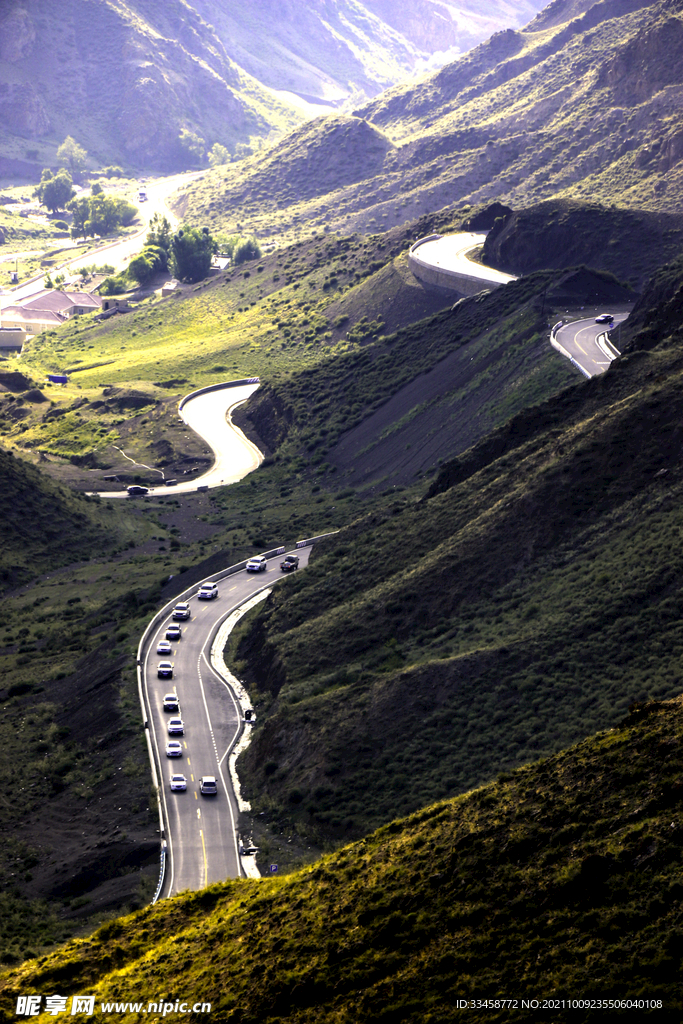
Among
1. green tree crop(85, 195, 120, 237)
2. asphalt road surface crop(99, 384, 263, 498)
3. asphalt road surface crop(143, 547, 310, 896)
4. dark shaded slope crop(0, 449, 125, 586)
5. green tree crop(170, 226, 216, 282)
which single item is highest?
green tree crop(85, 195, 120, 237)

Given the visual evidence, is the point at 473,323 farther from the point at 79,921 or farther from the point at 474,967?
the point at 474,967

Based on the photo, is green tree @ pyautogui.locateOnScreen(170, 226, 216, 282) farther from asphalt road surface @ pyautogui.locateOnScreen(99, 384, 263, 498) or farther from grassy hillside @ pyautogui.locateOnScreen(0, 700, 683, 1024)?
grassy hillside @ pyautogui.locateOnScreen(0, 700, 683, 1024)

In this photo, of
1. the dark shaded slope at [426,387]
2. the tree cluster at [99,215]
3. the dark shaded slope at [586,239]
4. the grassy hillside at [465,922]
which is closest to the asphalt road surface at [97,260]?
the tree cluster at [99,215]

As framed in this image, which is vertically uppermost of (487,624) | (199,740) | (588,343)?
(588,343)

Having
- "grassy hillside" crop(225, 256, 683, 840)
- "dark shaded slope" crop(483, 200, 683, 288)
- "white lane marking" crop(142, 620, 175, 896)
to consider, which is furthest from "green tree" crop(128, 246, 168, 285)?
"white lane marking" crop(142, 620, 175, 896)

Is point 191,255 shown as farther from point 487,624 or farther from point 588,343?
point 487,624

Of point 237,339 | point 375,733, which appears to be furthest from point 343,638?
point 237,339

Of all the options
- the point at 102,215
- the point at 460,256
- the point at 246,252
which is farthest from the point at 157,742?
the point at 102,215
